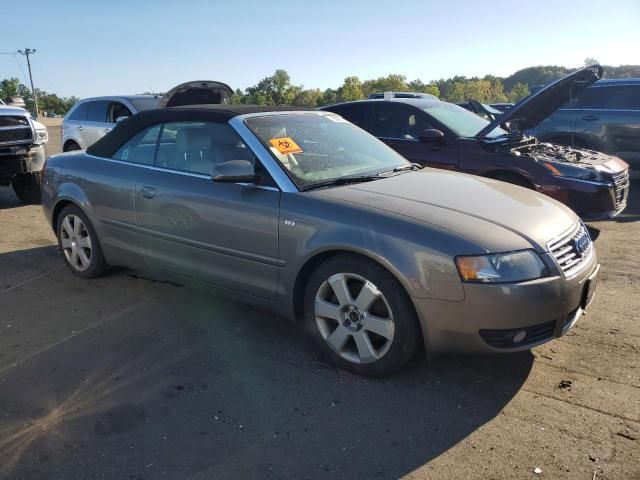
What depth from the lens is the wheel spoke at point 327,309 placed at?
3.29m

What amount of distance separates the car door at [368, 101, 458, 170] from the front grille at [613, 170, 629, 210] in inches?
68.9

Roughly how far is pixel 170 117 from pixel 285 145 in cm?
111

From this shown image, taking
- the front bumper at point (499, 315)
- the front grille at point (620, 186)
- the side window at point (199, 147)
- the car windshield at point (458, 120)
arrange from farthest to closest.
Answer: the car windshield at point (458, 120) → the front grille at point (620, 186) → the side window at point (199, 147) → the front bumper at point (499, 315)

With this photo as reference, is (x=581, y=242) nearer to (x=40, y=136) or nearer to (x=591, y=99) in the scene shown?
(x=591, y=99)

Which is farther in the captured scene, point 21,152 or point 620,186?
point 21,152

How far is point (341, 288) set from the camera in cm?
324

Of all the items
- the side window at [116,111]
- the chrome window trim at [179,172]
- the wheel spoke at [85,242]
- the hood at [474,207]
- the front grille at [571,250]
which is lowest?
the wheel spoke at [85,242]

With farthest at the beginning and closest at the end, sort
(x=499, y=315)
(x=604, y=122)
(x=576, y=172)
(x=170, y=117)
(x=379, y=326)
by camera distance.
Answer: (x=604, y=122) < (x=576, y=172) < (x=170, y=117) < (x=379, y=326) < (x=499, y=315)

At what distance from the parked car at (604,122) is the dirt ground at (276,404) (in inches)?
228

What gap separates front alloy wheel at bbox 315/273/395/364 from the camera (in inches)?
124

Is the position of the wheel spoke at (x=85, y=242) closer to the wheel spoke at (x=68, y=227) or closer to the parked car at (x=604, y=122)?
the wheel spoke at (x=68, y=227)

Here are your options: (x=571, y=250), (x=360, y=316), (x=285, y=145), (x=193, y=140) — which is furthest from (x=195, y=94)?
(x=571, y=250)

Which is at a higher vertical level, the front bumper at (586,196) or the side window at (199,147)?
the side window at (199,147)

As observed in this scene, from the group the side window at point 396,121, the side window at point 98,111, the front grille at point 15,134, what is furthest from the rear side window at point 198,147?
the side window at point 98,111
